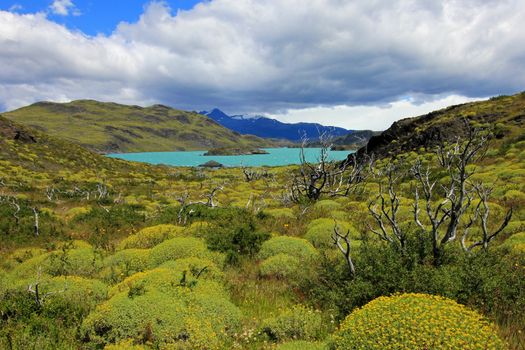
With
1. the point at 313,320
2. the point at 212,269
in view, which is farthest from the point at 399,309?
the point at 212,269

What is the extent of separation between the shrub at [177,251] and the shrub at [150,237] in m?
2.28

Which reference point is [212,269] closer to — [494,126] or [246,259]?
[246,259]

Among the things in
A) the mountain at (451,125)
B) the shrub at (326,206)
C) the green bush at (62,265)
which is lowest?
the green bush at (62,265)

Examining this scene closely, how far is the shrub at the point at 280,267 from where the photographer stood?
9641 mm

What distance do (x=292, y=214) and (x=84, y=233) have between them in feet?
32.2

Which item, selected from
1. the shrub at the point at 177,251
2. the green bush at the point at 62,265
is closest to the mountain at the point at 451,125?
the shrub at the point at 177,251

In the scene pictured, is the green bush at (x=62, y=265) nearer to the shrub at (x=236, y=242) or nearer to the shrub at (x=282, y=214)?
the shrub at (x=236, y=242)

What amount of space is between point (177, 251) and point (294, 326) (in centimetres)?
542

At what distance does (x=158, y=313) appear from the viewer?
6594mm

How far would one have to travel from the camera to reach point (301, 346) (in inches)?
223

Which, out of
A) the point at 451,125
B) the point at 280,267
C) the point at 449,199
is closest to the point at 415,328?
the point at 280,267

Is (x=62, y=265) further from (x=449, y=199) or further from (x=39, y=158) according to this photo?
(x=39, y=158)

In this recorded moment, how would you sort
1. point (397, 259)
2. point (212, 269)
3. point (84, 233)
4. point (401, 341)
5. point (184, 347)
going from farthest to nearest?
1. point (84, 233)
2. point (212, 269)
3. point (397, 259)
4. point (184, 347)
5. point (401, 341)

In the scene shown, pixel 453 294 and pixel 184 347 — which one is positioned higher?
pixel 453 294
